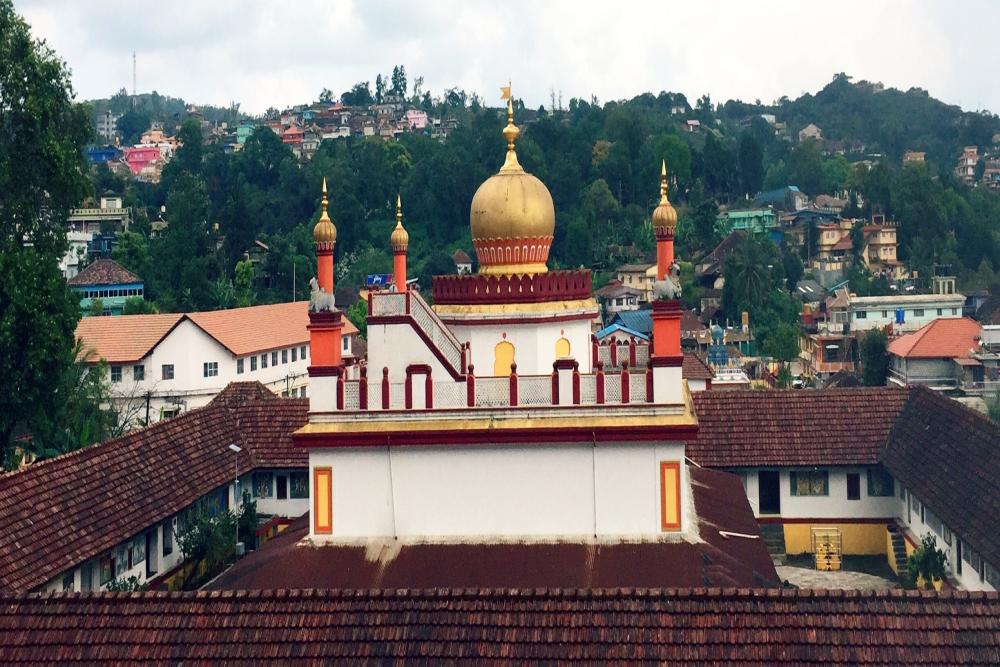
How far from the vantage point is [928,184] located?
9994cm

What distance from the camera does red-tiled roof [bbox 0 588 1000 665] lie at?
13641 mm

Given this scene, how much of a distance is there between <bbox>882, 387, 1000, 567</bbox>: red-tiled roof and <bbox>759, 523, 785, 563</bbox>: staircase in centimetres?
303

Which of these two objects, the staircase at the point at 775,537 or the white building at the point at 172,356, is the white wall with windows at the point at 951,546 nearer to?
the staircase at the point at 775,537

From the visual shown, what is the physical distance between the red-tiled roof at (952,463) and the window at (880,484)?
885 millimetres

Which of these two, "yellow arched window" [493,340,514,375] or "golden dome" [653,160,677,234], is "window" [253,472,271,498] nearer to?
"yellow arched window" [493,340,514,375]

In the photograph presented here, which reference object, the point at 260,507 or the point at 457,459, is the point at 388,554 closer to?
the point at 457,459

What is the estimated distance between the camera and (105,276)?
7556cm

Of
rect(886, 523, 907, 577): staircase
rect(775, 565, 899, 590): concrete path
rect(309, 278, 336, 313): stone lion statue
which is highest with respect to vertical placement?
rect(309, 278, 336, 313): stone lion statue

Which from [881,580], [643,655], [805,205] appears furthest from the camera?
[805,205]

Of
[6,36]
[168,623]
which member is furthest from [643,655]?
[6,36]

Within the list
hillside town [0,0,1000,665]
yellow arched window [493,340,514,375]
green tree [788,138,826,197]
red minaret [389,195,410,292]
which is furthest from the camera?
green tree [788,138,826,197]

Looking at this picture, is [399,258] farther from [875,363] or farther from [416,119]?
[416,119]

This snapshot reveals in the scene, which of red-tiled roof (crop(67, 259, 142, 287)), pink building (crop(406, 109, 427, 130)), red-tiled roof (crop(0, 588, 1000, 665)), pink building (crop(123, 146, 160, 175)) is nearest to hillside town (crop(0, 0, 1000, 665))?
red-tiled roof (crop(0, 588, 1000, 665))

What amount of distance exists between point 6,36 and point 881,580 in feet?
81.3
